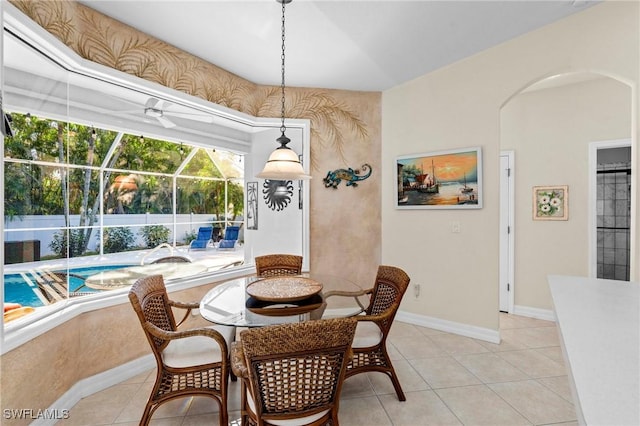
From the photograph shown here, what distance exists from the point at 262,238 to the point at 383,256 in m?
1.58

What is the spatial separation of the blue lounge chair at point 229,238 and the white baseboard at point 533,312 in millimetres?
3691

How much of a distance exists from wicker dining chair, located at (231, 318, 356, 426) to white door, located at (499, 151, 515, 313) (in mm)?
3428

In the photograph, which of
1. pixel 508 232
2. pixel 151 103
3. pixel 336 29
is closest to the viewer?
pixel 336 29

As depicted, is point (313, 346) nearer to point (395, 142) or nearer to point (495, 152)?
point (495, 152)

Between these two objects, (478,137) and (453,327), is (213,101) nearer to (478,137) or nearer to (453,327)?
(478,137)

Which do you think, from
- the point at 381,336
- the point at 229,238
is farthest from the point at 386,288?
the point at 229,238

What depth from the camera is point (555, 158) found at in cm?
372

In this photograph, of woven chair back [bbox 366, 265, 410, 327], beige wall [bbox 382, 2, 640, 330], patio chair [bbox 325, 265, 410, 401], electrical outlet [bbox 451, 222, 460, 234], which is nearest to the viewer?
patio chair [bbox 325, 265, 410, 401]

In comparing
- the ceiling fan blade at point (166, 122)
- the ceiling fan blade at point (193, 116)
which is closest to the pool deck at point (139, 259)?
the ceiling fan blade at point (166, 122)

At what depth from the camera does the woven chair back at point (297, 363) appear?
1309 millimetres

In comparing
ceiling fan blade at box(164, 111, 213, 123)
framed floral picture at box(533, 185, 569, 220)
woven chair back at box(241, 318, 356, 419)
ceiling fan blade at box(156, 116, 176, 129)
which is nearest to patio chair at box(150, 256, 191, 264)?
ceiling fan blade at box(156, 116, 176, 129)

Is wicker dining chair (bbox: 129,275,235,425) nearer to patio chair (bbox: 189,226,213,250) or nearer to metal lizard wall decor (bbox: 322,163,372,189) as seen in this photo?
patio chair (bbox: 189,226,213,250)

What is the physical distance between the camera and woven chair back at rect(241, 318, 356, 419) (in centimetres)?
131

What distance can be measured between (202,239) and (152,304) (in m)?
1.51
